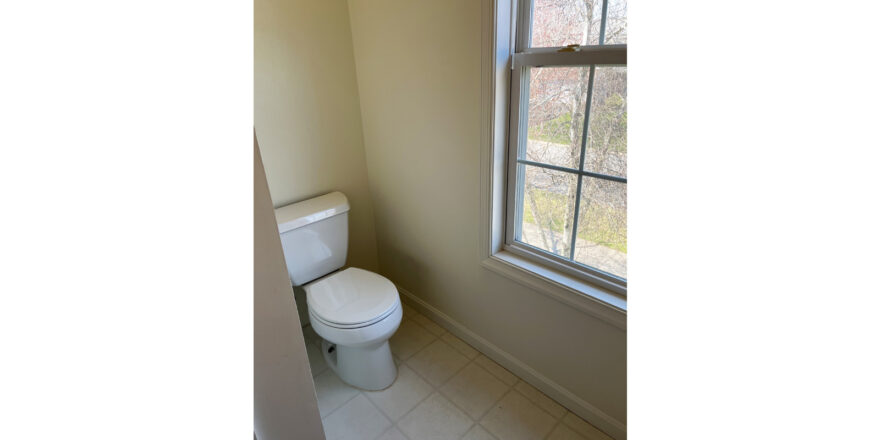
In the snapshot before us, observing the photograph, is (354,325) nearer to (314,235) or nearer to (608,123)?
(314,235)

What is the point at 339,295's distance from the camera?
5.85ft

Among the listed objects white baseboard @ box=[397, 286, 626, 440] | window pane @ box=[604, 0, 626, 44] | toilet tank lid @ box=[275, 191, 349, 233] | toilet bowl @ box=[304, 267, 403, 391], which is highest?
window pane @ box=[604, 0, 626, 44]

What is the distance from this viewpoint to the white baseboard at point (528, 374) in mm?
1571

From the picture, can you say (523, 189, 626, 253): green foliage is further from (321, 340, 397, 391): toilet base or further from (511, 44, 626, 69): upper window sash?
(321, 340, 397, 391): toilet base

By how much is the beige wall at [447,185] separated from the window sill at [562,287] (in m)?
0.05

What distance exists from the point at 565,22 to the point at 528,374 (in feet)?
4.46

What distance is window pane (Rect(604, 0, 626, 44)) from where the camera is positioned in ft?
3.88

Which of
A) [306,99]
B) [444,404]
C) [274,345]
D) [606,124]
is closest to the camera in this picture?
[274,345]

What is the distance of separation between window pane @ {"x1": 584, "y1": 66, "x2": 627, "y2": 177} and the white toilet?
3.16 ft

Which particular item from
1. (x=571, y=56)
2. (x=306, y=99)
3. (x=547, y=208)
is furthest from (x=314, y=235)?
(x=571, y=56)

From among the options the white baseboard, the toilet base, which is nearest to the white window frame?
the white baseboard

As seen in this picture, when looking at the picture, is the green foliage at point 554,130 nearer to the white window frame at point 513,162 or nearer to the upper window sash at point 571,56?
the white window frame at point 513,162
